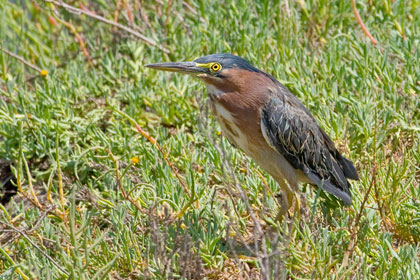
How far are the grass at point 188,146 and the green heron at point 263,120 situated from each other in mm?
160

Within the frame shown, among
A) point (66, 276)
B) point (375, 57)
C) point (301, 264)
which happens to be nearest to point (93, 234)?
point (66, 276)

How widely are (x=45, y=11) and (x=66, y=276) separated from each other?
3772mm

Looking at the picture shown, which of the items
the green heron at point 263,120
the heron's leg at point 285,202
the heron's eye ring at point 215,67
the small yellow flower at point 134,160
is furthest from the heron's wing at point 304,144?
the small yellow flower at point 134,160

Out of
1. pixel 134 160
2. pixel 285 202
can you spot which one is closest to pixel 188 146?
pixel 134 160

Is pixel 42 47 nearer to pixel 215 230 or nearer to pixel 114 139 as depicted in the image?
pixel 114 139

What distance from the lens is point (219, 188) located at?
16.9ft

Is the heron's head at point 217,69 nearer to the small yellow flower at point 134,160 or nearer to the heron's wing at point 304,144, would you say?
the heron's wing at point 304,144

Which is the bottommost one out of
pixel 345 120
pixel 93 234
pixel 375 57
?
pixel 93 234

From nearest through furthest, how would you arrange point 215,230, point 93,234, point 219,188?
1. point 215,230
2. point 93,234
3. point 219,188

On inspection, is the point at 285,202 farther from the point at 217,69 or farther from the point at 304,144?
the point at 217,69

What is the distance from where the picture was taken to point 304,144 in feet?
16.4

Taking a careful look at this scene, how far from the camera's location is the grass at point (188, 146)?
4.18 meters

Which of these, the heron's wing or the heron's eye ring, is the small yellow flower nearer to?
the heron's eye ring

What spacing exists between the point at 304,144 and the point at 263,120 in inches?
16.6
